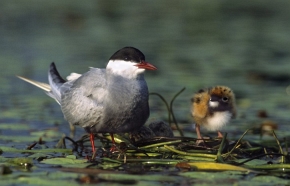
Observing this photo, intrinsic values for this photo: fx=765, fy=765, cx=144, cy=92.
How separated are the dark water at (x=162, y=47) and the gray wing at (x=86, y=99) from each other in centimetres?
123

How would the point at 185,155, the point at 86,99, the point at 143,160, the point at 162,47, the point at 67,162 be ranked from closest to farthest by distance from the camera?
the point at 67,162, the point at 143,160, the point at 185,155, the point at 86,99, the point at 162,47

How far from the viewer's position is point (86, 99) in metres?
7.80

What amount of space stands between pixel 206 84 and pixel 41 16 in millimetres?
9149

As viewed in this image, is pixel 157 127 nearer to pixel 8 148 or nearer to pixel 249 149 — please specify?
pixel 249 149

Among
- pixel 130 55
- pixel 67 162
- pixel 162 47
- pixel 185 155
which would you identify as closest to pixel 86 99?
Answer: pixel 130 55

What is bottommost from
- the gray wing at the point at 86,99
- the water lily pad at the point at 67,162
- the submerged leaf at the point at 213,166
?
the submerged leaf at the point at 213,166

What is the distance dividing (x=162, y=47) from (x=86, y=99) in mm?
9093

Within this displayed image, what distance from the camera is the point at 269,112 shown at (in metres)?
10.6

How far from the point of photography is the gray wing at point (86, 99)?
765cm

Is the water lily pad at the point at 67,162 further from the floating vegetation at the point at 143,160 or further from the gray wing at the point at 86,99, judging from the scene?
the gray wing at the point at 86,99

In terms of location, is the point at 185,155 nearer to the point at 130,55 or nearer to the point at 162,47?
the point at 130,55

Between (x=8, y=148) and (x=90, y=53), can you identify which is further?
(x=90, y=53)

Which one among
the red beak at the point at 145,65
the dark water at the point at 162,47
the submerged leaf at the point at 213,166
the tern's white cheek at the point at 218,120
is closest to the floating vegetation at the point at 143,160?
the submerged leaf at the point at 213,166

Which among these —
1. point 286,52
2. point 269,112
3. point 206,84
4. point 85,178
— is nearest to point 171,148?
point 85,178
